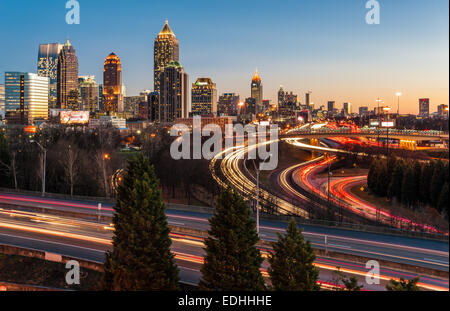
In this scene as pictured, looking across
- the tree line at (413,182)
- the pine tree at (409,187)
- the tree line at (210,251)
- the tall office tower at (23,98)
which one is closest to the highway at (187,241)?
the tree line at (413,182)

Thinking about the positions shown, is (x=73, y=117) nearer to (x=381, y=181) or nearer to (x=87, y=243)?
(x=381, y=181)

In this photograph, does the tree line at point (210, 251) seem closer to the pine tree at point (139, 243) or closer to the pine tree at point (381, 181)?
the pine tree at point (139, 243)

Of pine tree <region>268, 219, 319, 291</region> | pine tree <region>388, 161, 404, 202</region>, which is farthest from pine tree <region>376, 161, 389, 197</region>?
pine tree <region>268, 219, 319, 291</region>

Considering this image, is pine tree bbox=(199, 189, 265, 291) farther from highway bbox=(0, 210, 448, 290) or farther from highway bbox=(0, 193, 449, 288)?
highway bbox=(0, 193, 449, 288)

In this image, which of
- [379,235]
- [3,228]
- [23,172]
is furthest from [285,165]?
[3,228]

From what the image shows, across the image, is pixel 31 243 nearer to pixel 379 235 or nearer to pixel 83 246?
pixel 83 246

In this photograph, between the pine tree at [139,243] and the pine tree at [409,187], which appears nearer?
the pine tree at [139,243]
